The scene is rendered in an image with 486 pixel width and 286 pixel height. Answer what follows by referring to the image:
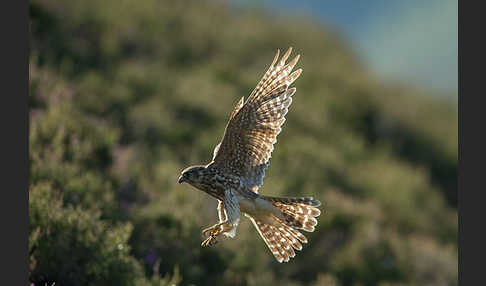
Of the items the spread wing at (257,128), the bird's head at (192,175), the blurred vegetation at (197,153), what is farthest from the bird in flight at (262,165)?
the blurred vegetation at (197,153)

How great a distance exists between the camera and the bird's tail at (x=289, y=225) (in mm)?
4566

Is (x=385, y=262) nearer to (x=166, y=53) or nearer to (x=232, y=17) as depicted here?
(x=166, y=53)

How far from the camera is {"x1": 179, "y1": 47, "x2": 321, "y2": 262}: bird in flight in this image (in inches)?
177

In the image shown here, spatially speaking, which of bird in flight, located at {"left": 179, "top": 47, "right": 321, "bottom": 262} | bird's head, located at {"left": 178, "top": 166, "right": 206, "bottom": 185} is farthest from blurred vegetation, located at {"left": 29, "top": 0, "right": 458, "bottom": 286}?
bird in flight, located at {"left": 179, "top": 47, "right": 321, "bottom": 262}

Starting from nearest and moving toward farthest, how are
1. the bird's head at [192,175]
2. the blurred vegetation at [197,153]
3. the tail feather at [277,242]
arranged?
the bird's head at [192,175]
the tail feather at [277,242]
the blurred vegetation at [197,153]

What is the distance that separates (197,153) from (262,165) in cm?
436

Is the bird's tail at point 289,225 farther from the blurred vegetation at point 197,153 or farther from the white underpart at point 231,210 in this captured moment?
the blurred vegetation at point 197,153

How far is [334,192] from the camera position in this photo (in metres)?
9.45

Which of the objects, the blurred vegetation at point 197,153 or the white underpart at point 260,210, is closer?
the white underpart at point 260,210

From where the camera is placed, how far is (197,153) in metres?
8.98

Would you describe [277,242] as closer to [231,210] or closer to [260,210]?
[260,210]

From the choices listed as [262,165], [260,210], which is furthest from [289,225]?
[262,165]

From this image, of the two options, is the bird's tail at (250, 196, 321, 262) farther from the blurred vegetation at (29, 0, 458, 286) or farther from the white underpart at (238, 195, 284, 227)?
the blurred vegetation at (29, 0, 458, 286)

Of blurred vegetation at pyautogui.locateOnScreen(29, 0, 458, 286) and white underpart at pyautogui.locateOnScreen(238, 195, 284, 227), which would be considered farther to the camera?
blurred vegetation at pyautogui.locateOnScreen(29, 0, 458, 286)
